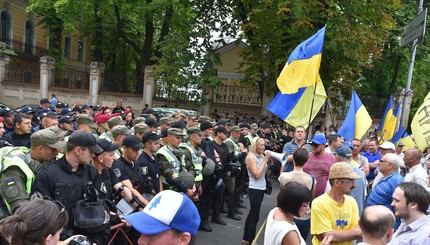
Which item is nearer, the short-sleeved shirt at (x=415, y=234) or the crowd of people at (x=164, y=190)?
the crowd of people at (x=164, y=190)

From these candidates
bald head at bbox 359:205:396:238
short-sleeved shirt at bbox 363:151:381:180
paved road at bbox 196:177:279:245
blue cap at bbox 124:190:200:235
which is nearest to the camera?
blue cap at bbox 124:190:200:235

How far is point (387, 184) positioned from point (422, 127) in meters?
2.24

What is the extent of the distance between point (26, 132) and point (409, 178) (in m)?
5.54

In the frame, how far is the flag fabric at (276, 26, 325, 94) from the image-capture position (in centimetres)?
731

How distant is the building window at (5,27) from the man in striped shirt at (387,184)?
31.0 m

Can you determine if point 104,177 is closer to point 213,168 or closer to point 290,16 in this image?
point 213,168

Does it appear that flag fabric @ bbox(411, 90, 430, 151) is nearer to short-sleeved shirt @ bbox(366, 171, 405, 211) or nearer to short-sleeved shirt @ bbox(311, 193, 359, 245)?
short-sleeved shirt @ bbox(366, 171, 405, 211)

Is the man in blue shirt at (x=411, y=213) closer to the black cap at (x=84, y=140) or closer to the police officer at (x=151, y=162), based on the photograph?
the black cap at (x=84, y=140)

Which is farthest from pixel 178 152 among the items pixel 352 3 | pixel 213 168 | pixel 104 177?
pixel 352 3

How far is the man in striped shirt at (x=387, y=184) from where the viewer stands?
14.9ft

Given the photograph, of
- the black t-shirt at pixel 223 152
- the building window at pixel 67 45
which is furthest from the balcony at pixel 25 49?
the black t-shirt at pixel 223 152

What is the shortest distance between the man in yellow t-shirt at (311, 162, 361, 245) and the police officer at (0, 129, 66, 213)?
2.64m

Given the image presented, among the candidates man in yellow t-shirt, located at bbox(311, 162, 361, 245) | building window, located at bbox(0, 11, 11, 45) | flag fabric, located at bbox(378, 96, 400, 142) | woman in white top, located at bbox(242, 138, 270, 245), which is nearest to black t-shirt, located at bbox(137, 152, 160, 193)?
woman in white top, located at bbox(242, 138, 270, 245)

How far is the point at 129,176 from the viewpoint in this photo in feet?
15.3
